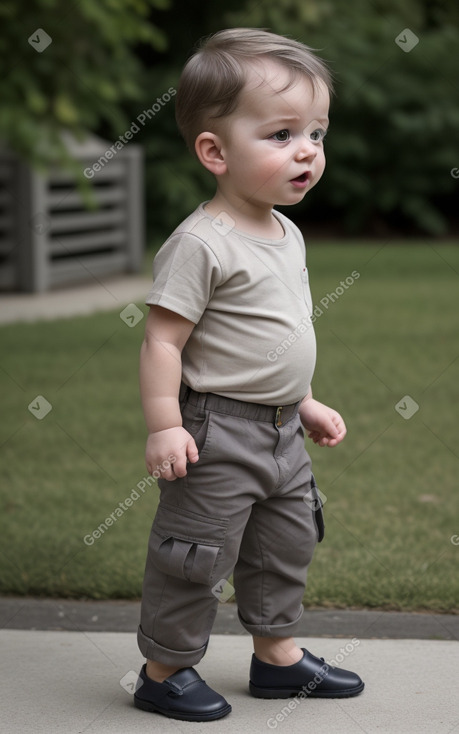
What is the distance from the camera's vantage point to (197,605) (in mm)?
2303

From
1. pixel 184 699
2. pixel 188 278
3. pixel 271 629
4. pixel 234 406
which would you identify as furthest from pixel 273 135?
pixel 184 699

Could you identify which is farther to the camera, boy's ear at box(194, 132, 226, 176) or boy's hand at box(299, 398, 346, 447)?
boy's hand at box(299, 398, 346, 447)

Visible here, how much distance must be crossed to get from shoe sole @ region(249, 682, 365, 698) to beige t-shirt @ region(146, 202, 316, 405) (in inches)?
25.9

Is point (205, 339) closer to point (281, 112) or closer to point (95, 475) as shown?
point (281, 112)

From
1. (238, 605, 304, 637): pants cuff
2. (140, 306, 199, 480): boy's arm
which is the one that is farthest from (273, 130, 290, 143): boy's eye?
(238, 605, 304, 637): pants cuff

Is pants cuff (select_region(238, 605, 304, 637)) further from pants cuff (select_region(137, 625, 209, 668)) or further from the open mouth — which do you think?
the open mouth

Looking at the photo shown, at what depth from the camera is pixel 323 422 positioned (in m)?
2.49

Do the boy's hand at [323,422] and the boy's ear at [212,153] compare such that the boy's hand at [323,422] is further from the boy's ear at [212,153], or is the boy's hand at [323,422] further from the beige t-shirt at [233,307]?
the boy's ear at [212,153]

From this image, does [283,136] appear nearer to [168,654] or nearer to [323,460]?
[168,654]

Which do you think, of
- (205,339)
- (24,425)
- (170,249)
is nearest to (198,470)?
(205,339)

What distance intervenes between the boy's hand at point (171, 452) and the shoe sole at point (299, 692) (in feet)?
1.96

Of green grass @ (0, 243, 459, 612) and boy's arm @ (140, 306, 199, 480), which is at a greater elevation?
boy's arm @ (140, 306, 199, 480)

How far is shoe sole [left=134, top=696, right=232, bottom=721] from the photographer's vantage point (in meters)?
2.30

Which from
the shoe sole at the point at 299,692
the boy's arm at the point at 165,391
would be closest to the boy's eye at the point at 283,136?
the boy's arm at the point at 165,391
